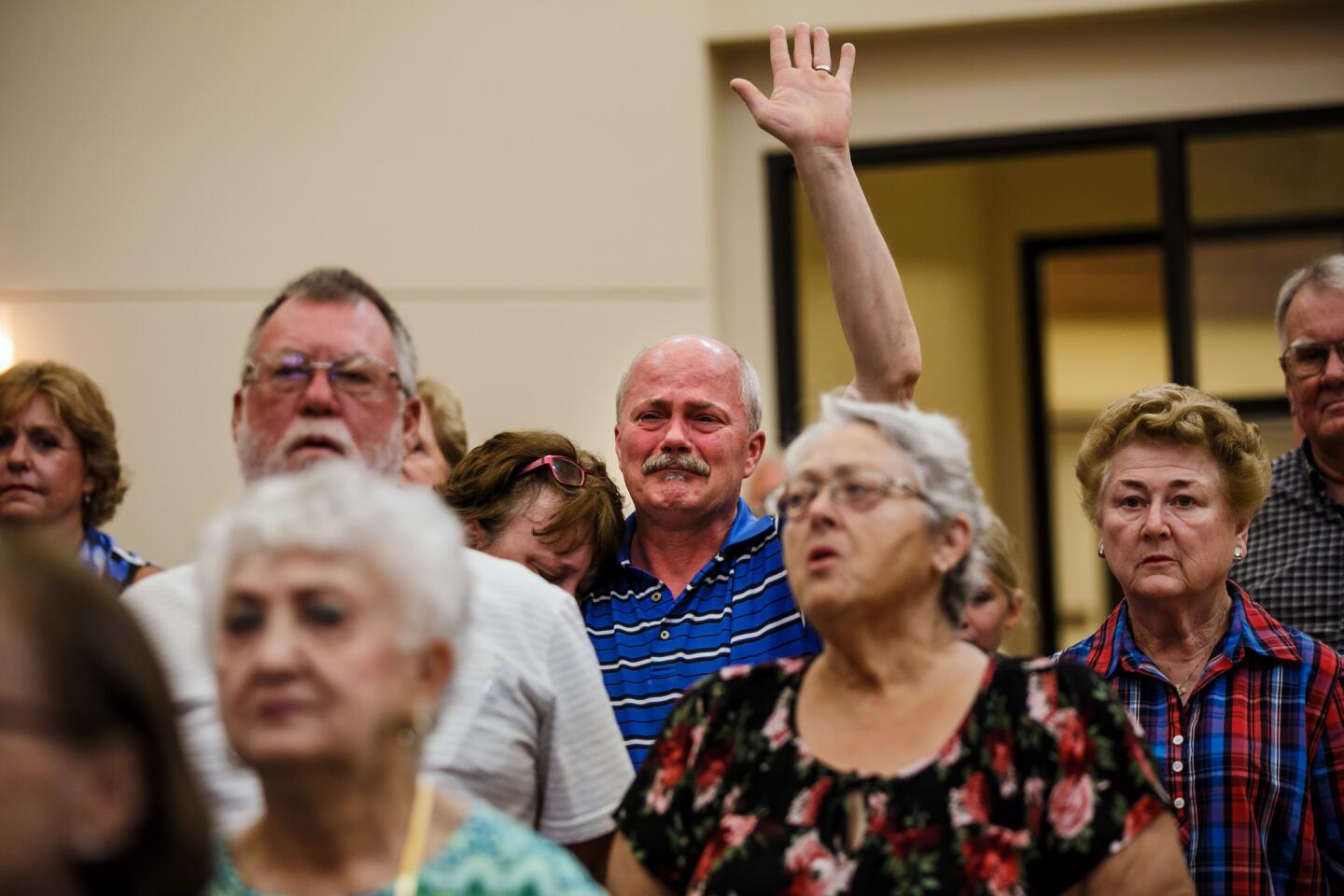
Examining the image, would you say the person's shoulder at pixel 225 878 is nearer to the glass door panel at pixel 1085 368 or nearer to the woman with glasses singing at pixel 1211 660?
the woman with glasses singing at pixel 1211 660

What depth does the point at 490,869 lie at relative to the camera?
1.82 m

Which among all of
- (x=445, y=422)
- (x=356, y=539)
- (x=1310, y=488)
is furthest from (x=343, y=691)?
(x=1310, y=488)

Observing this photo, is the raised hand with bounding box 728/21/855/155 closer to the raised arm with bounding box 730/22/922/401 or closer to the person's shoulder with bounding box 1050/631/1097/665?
the raised arm with bounding box 730/22/922/401

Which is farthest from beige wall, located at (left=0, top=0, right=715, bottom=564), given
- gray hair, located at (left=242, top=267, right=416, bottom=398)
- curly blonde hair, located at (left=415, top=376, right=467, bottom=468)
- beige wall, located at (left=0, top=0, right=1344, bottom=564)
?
gray hair, located at (left=242, top=267, right=416, bottom=398)

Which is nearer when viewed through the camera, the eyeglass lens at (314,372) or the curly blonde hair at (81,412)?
the eyeglass lens at (314,372)

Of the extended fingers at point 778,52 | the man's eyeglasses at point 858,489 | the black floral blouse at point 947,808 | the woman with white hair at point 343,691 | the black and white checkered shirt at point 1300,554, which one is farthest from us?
the black and white checkered shirt at point 1300,554

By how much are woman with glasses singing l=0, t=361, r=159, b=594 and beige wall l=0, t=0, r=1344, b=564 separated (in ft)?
5.85

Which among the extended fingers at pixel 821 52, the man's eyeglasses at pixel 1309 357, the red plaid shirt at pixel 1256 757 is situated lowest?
the red plaid shirt at pixel 1256 757

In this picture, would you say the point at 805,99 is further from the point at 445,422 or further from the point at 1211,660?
the point at 445,422

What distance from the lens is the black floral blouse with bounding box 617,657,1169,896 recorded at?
6.82ft

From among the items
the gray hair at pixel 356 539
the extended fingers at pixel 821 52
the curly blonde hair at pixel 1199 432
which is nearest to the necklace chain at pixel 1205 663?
the curly blonde hair at pixel 1199 432

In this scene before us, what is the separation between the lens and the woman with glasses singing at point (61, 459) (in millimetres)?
3678

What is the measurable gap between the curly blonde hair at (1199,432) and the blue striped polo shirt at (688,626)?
70 centimetres

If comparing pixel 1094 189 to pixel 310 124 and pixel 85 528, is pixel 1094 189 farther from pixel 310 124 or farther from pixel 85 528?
pixel 85 528
